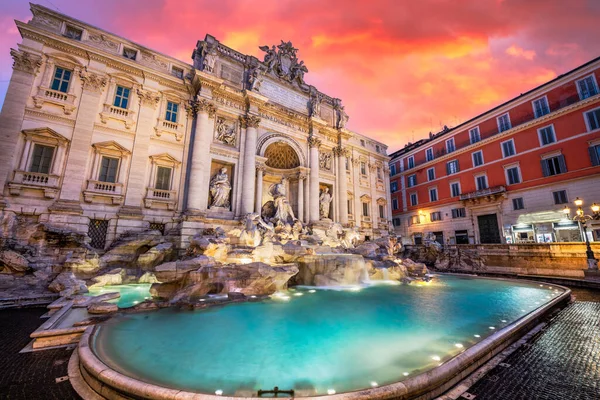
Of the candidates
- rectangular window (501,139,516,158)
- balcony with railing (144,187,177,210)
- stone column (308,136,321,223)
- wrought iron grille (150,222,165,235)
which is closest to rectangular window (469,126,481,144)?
rectangular window (501,139,516,158)

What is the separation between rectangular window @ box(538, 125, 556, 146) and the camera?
61.5 ft

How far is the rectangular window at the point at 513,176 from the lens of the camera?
2031 cm

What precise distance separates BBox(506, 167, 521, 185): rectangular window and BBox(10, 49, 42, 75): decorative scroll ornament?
32.5 meters

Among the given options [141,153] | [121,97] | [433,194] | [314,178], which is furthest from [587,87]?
[121,97]

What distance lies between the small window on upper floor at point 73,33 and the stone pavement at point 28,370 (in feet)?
49.2

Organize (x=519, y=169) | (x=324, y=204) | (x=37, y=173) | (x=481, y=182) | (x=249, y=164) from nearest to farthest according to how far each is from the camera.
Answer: (x=37, y=173) → (x=249, y=164) → (x=324, y=204) → (x=519, y=169) → (x=481, y=182)

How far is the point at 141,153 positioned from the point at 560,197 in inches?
1128

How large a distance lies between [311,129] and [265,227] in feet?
33.3

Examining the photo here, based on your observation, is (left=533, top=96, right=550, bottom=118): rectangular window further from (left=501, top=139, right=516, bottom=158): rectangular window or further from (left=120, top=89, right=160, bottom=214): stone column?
(left=120, top=89, right=160, bottom=214): stone column

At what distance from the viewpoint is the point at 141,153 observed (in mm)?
13422

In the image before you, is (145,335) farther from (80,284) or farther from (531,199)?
(531,199)

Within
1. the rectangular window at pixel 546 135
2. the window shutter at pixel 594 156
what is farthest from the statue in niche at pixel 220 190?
the window shutter at pixel 594 156

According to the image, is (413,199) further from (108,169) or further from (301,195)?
(108,169)

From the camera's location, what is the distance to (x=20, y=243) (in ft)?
30.2
